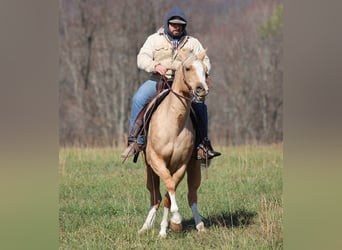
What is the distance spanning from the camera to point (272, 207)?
6.43m

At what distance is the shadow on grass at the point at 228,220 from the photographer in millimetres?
6520

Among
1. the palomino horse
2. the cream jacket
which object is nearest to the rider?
the cream jacket

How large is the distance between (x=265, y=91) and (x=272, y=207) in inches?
760

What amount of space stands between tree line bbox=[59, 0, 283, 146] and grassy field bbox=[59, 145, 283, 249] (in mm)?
9280

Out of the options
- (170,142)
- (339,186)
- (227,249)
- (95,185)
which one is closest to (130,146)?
(170,142)

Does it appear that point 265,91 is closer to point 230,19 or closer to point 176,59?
point 230,19

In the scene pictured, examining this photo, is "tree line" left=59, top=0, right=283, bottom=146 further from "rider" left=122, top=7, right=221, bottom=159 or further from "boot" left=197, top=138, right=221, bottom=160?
"boot" left=197, top=138, right=221, bottom=160

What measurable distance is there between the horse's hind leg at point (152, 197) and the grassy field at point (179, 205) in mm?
114

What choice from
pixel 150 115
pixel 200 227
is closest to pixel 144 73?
pixel 150 115

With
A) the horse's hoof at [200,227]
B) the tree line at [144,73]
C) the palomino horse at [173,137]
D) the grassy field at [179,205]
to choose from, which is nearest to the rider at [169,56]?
the palomino horse at [173,137]

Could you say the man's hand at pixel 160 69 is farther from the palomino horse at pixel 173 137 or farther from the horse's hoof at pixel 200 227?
the horse's hoof at pixel 200 227

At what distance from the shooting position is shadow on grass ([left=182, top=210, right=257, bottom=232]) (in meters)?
6.52

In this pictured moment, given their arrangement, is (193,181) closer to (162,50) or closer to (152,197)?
(152,197)

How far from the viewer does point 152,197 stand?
248 inches
